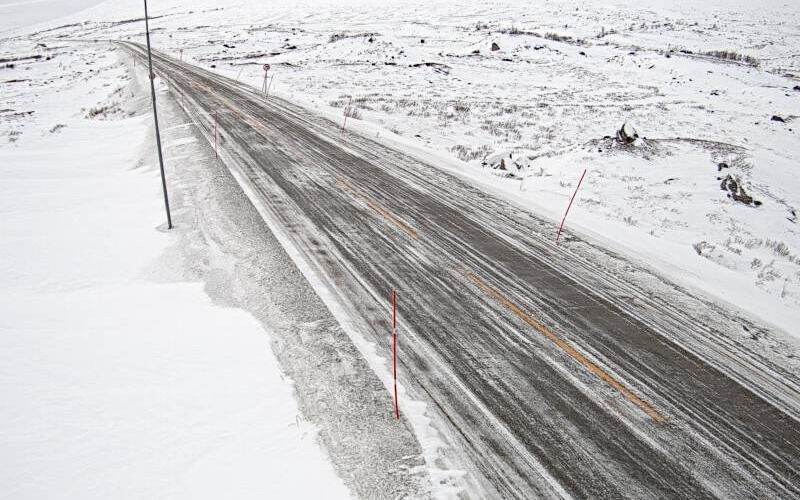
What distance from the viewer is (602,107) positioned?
29250 millimetres

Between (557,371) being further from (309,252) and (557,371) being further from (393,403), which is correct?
(309,252)

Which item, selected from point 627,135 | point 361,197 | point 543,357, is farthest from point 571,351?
point 627,135

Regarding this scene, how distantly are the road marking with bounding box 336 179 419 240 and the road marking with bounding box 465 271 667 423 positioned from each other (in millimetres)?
2075

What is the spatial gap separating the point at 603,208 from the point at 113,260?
40.8 feet

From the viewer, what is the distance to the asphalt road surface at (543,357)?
495 centimetres

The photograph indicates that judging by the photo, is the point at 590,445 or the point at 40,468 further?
the point at 590,445

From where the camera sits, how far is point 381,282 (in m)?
8.20

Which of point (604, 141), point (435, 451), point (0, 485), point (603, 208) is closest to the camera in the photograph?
point (0, 485)

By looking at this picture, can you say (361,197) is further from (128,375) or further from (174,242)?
(128,375)

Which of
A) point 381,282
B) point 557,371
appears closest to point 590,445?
point 557,371

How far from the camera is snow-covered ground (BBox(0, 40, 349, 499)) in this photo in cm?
449

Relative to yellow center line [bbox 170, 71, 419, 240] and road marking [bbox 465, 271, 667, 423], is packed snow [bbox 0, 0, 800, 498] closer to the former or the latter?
yellow center line [bbox 170, 71, 419, 240]

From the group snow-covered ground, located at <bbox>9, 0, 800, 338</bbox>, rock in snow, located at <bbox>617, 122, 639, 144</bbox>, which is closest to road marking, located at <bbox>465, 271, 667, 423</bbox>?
snow-covered ground, located at <bbox>9, 0, 800, 338</bbox>

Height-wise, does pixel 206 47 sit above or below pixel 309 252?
above
